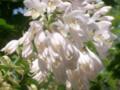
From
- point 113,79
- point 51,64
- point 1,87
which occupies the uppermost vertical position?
point 51,64

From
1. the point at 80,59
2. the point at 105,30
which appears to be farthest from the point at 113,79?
the point at 80,59

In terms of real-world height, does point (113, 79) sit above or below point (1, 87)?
below

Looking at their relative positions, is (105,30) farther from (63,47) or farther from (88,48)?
(63,47)

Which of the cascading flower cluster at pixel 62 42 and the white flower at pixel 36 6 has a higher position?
A: the white flower at pixel 36 6

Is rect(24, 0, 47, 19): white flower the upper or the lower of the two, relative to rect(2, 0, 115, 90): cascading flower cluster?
upper

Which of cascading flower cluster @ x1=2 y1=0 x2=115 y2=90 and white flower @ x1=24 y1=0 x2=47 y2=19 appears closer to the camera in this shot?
cascading flower cluster @ x1=2 y1=0 x2=115 y2=90

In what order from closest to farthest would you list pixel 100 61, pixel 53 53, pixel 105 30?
1. pixel 53 53
2. pixel 100 61
3. pixel 105 30

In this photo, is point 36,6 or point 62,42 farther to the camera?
point 36,6

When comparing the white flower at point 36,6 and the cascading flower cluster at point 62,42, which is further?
the white flower at point 36,6
